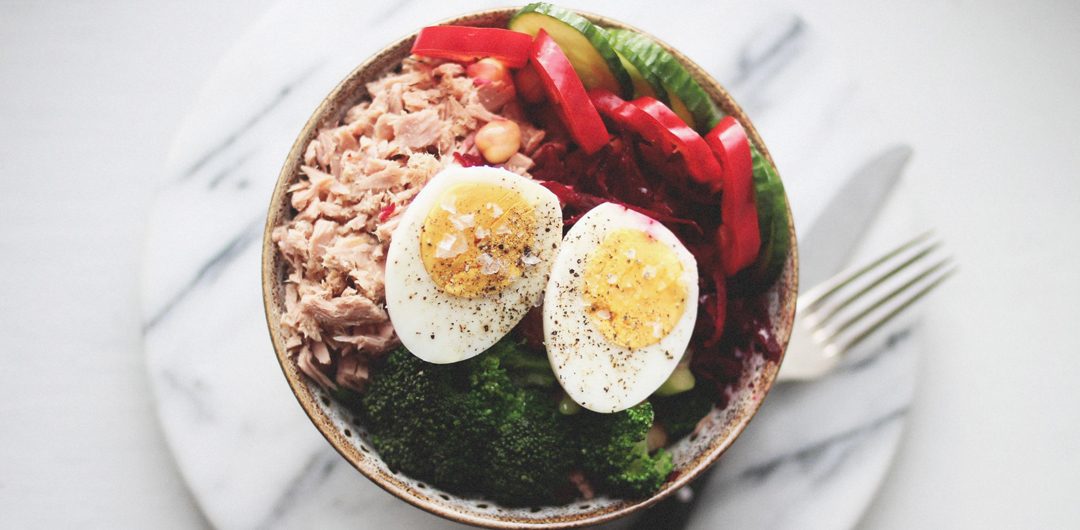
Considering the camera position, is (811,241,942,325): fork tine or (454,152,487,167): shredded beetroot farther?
(811,241,942,325): fork tine

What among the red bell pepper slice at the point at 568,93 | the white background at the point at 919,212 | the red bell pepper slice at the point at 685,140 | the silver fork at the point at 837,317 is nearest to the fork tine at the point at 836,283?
the silver fork at the point at 837,317

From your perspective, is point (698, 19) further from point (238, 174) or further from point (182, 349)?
point (182, 349)

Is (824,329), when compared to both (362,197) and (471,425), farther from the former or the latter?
(362,197)

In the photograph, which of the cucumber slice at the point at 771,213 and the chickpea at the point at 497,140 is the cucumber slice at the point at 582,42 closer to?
the chickpea at the point at 497,140

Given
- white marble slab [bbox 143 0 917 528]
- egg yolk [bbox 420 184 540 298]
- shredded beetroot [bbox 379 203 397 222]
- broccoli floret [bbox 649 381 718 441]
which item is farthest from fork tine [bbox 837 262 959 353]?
shredded beetroot [bbox 379 203 397 222]

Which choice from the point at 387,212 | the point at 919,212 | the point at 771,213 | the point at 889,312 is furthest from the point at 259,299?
the point at 919,212

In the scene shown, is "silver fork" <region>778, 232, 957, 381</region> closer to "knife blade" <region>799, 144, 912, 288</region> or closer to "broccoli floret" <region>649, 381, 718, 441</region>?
"knife blade" <region>799, 144, 912, 288</region>
